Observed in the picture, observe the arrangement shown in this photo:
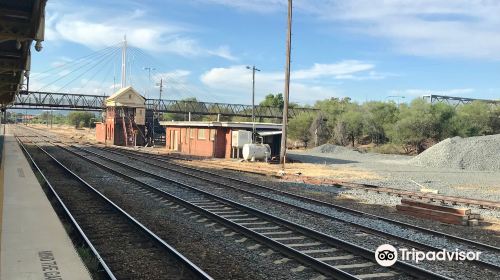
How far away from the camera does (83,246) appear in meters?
9.56

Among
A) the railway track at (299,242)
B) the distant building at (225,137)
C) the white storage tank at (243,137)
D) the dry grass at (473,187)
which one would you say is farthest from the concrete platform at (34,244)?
the distant building at (225,137)

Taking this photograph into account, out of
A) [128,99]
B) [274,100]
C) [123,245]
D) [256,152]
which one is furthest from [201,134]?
[274,100]

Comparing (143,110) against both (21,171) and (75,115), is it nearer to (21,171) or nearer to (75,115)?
(21,171)

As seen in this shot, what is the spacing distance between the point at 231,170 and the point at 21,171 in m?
12.4

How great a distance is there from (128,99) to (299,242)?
62.3 metres

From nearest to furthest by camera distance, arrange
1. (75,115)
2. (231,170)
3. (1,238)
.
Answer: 1. (1,238)
2. (231,170)
3. (75,115)

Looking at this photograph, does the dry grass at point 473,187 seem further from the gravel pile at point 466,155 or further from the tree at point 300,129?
the tree at point 300,129

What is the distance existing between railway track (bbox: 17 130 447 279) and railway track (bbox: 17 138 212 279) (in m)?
2.08

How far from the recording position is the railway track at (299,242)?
8195 mm

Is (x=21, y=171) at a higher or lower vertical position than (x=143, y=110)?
lower

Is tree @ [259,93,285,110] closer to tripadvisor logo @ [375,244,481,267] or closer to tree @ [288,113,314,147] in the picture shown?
tree @ [288,113,314,147]

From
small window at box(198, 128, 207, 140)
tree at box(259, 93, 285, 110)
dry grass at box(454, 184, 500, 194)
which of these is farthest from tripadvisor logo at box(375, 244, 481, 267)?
tree at box(259, 93, 285, 110)

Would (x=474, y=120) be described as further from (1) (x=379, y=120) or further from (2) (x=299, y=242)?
(2) (x=299, y=242)

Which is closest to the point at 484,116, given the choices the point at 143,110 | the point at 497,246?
the point at 143,110
